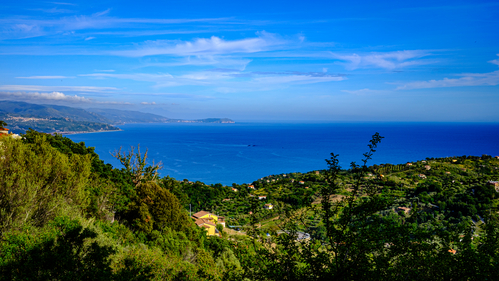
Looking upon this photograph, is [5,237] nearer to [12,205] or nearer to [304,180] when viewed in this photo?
[12,205]

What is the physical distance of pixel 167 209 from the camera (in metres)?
13.2

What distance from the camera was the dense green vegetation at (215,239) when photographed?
4086 mm

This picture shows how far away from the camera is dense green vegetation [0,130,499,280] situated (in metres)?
4.09

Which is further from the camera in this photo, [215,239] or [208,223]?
[208,223]

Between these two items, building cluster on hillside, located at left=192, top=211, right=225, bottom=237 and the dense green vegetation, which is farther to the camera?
building cluster on hillside, located at left=192, top=211, right=225, bottom=237

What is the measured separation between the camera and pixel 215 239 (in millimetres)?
15469

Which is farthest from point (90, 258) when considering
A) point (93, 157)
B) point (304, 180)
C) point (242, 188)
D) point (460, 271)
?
point (304, 180)

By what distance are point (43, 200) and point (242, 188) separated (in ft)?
125

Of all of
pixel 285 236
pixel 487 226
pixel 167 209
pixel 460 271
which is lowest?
pixel 167 209

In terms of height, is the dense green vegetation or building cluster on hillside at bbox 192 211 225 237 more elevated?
the dense green vegetation

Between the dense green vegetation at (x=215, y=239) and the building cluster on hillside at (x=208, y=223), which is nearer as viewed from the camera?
the dense green vegetation at (x=215, y=239)

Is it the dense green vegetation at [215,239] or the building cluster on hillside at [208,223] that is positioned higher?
the dense green vegetation at [215,239]

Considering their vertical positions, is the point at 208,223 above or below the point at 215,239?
below

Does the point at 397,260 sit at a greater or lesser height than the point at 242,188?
greater
